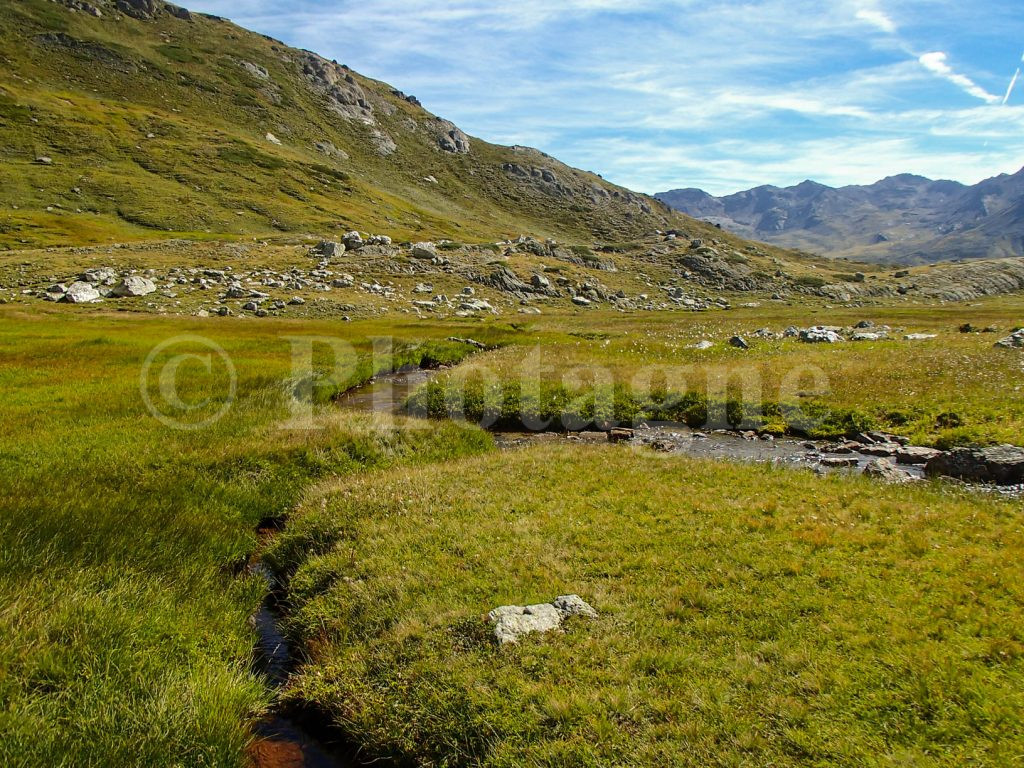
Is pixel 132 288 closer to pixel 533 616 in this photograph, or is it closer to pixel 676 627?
pixel 533 616

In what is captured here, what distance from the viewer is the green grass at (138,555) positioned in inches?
268

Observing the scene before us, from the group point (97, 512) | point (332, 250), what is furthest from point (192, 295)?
point (97, 512)

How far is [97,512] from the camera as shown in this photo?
11742 mm

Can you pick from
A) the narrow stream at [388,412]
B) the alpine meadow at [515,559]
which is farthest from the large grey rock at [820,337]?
the narrow stream at [388,412]

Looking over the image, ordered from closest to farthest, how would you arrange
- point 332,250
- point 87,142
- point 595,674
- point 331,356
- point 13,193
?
point 595,674, point 331,356, point 332,250, point 13,193, point 87,142

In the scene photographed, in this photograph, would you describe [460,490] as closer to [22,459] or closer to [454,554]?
[454,554]

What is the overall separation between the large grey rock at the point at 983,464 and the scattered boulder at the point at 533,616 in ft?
43.8

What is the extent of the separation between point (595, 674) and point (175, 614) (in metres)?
7.31

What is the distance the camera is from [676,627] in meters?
8.73

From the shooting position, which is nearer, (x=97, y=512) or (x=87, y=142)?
(x=97, y=512)

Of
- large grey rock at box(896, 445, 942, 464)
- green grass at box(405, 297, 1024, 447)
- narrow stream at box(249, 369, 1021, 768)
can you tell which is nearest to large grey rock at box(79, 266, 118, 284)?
narrow stream at box(249, 369, 1021, 768)

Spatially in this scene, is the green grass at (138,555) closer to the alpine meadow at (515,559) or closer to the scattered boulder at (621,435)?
the alpine meadow at (515,559)

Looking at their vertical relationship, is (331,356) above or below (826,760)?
above

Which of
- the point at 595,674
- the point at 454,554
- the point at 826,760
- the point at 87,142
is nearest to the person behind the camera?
the point at 826,760
